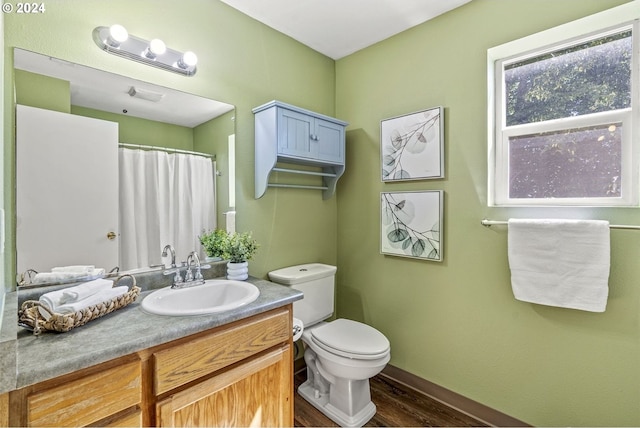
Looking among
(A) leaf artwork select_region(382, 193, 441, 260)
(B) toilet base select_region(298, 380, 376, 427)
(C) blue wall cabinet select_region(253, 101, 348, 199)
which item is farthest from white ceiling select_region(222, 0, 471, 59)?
(B) toilet base select_region(298, 380, 376, 427)

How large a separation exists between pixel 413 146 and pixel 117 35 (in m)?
1.69

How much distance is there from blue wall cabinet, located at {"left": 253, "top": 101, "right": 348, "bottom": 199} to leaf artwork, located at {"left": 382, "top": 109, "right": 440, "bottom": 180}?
1.09ft

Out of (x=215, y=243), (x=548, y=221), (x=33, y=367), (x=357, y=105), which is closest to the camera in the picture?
(x=33, y=367)

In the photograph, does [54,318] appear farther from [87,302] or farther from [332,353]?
[332,353]

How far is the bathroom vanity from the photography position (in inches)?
30.9

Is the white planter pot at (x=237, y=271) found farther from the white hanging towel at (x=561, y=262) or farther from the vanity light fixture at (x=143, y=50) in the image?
the white hanging towel at (x=561, y=262)

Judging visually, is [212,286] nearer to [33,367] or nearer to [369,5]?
[33,367]

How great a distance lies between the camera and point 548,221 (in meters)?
1.43

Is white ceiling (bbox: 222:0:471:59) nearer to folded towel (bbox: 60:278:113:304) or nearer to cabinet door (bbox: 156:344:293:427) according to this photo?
folded towel (bbox: 60:278:113:304)

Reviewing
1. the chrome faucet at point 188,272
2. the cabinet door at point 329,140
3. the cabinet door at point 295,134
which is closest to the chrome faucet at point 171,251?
the chrome faucet at point 188,272

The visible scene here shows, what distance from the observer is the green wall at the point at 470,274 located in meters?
1.38

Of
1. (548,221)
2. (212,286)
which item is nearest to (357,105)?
(548,221)

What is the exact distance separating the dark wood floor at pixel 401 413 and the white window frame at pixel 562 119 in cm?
128

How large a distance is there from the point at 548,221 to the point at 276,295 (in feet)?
4.46
